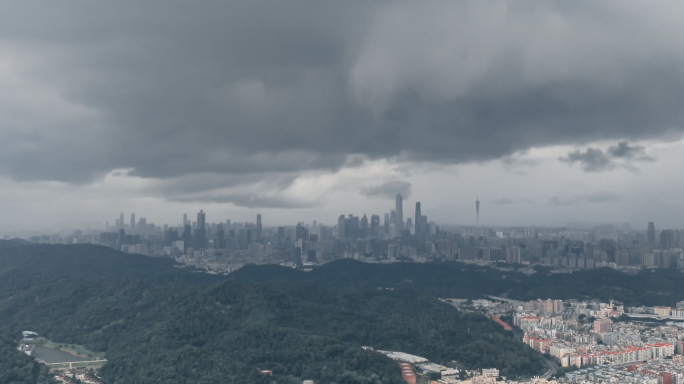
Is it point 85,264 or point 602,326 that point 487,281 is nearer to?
point 602,326

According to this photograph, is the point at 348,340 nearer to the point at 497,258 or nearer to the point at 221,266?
the point at 221,266

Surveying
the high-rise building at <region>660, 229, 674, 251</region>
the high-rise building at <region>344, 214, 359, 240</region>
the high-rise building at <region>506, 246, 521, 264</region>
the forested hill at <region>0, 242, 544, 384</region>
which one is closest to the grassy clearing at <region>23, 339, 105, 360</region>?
the forested hill at <region>0, 242, 544, 384</region>

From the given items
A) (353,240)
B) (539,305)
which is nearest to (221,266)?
(353,240)

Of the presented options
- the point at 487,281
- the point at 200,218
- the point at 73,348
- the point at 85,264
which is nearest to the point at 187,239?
the point at 200,218

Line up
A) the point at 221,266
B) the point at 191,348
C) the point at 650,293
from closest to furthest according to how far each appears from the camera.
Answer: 1. the point at 191,348
2. the point at 650,293
3. the point at 221,266

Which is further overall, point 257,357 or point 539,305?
point 539,305

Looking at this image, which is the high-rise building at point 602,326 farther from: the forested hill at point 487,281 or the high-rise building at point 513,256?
the high-rise building at point 513,256

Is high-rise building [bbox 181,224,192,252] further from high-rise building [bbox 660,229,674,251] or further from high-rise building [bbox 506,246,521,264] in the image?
high-rise building [bbox 660,229,674,251]
